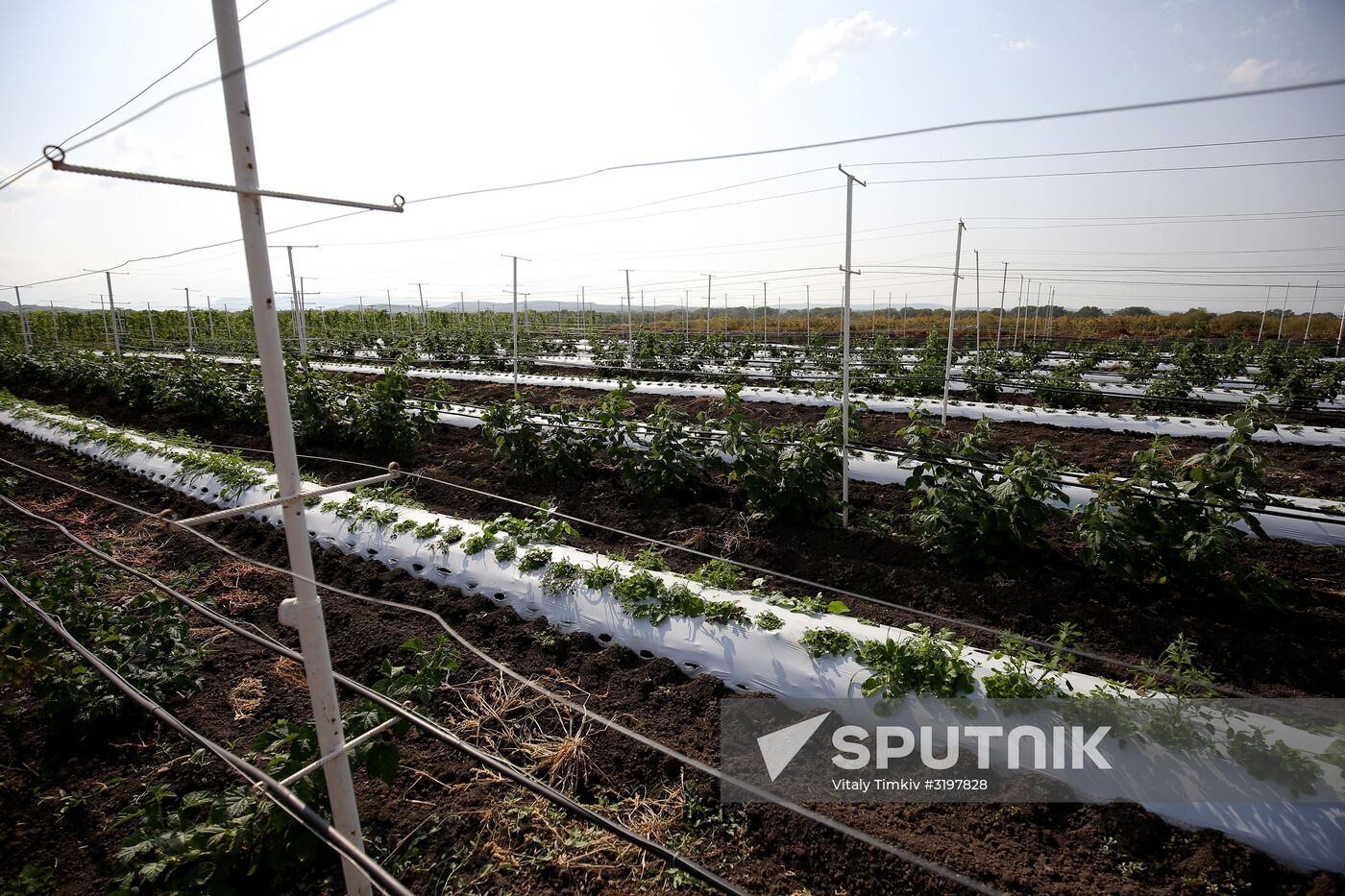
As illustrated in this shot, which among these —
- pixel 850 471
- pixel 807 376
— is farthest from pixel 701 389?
pixel 850 471

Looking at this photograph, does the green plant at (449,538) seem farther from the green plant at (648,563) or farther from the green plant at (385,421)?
the green plant at (385,421)

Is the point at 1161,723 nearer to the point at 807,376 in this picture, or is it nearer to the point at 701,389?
the point at 701,389

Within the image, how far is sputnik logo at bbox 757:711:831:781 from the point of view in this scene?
3.18m

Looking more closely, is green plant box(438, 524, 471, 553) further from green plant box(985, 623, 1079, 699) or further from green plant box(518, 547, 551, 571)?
green plant box(985, 623, 1079, 699)

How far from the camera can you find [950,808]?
2.85m

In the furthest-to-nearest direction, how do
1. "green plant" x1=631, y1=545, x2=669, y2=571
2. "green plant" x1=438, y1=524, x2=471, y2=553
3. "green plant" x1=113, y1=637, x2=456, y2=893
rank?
1. "green plant" x1=438, y1=524, x2=471, y2=553
2. "green plant" x1=631, y1=545, x2=669, y2=571
3. "green plant" x1=113, y1=637, x2=456, y2=893

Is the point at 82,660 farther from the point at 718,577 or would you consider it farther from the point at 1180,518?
the point at 1180,518

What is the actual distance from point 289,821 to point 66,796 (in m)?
1.58

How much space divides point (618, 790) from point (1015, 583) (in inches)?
136

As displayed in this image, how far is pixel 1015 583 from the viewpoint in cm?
484

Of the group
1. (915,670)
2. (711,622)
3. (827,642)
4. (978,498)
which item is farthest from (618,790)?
(978,498)

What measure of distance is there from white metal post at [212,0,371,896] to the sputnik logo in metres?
1.84

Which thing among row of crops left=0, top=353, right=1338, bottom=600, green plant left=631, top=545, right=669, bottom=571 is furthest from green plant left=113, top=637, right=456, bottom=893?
row of crops left=0, top=353, right=1338, bottom=600

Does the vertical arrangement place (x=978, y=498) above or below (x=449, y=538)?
above
